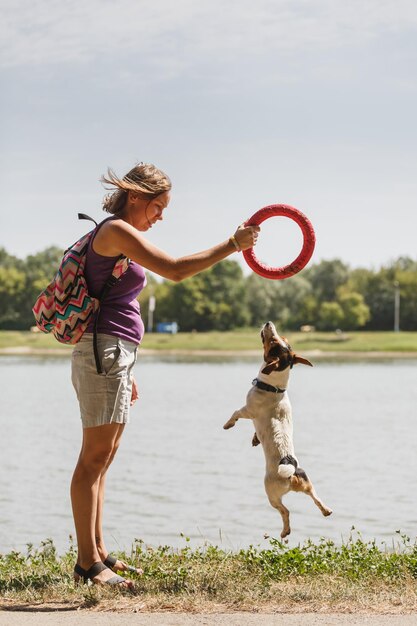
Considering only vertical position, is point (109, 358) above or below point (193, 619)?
above

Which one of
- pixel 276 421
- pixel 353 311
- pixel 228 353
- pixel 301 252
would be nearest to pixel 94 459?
pixel 276 421

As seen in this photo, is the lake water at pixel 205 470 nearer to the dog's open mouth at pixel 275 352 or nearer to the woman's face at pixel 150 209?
the dog's open mouth at pixel 275 352

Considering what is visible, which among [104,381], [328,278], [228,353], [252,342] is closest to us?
[104,381]

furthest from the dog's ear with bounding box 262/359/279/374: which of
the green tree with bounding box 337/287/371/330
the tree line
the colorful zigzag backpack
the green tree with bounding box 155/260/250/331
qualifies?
the green tree with bounding box 155/260/250/331

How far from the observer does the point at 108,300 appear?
496 cm

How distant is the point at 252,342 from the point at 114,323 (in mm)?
77738

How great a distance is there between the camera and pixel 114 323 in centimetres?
494

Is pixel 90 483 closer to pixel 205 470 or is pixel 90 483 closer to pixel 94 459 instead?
pixel 94 459

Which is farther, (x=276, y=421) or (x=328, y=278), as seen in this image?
(x=328, y=278)

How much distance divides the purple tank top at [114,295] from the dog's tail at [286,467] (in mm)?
1053

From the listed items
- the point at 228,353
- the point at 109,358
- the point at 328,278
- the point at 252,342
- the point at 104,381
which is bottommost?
the point at 228,353

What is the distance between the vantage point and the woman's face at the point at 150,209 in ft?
16.6

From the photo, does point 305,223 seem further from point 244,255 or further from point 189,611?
point 189,611

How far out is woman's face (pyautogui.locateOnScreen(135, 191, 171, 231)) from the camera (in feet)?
16.6
